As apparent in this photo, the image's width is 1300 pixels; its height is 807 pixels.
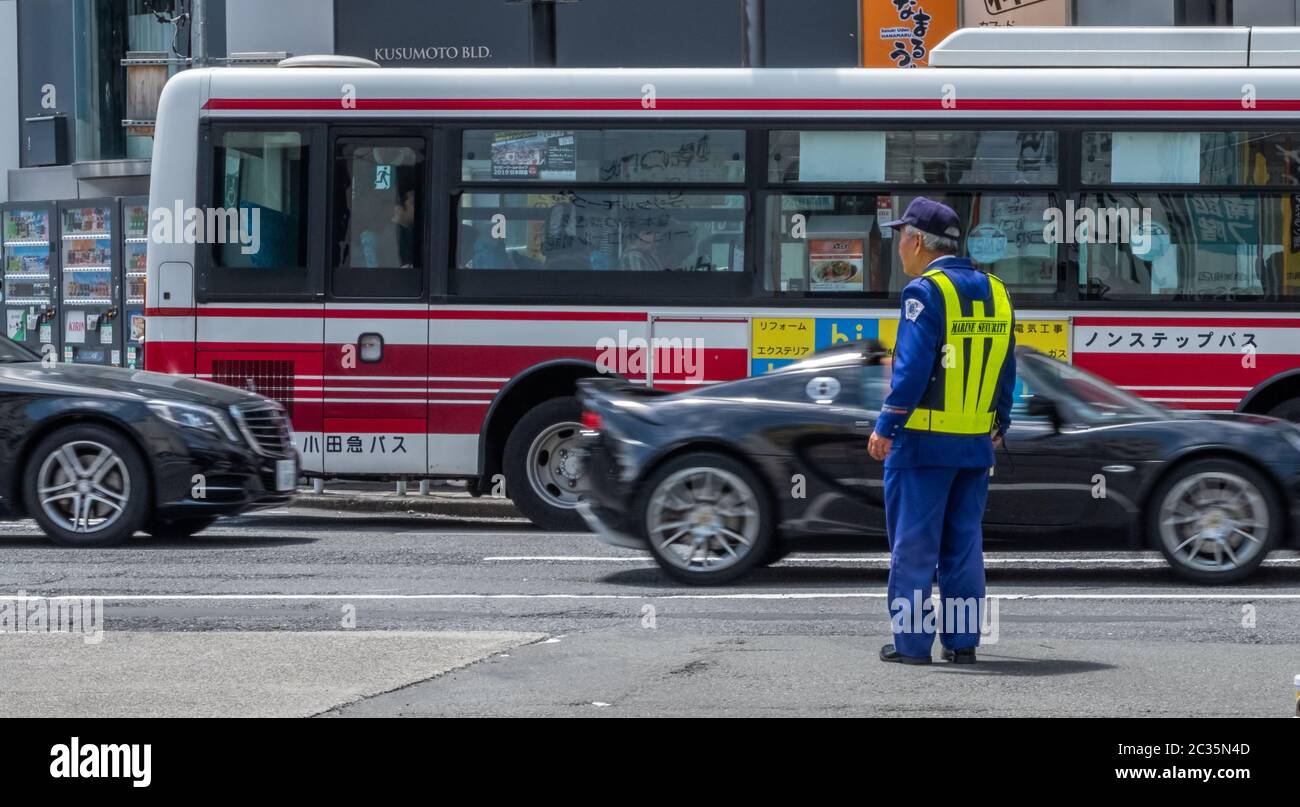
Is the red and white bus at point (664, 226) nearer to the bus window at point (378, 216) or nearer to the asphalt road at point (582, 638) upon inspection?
the bus window at point (378, 216)

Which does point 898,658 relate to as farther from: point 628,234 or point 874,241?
point 628,234

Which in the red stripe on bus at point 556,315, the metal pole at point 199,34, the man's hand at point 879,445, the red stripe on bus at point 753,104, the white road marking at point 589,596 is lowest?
the white road marking at point 589,596

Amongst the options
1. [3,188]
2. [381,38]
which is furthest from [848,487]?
[3,188]

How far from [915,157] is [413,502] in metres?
4.84

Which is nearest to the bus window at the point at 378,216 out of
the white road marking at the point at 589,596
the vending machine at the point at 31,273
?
the white road marking at the point at 589,596

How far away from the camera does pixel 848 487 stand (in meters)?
9.34

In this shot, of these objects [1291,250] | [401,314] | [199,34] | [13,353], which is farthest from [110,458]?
[1291,250]

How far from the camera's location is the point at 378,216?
12.8m

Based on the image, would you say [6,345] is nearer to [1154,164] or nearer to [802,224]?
[802,224]

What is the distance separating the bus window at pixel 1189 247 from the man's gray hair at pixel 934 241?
5.57m

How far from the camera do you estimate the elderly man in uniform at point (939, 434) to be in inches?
261

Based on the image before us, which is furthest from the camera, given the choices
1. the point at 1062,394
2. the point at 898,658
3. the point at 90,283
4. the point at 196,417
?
the point at 90,283

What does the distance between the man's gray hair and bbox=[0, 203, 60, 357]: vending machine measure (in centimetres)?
1528

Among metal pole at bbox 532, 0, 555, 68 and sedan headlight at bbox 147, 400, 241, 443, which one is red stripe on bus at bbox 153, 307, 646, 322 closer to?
sedan headlight at bbox 147, 400, 241, 443
